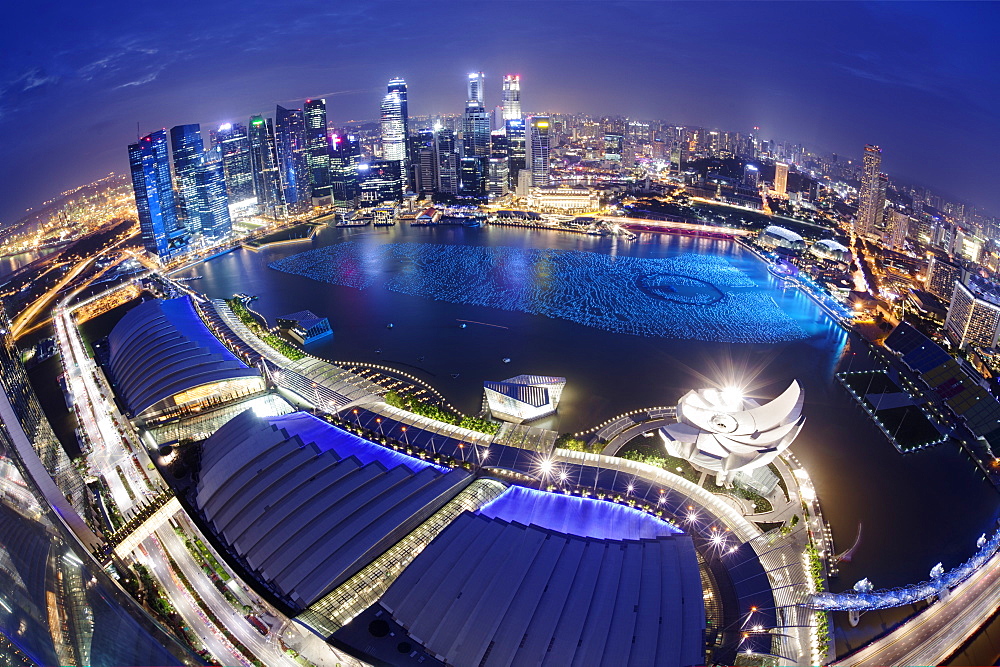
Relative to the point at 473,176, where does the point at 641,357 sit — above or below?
below

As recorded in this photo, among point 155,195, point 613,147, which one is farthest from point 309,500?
point 613,147

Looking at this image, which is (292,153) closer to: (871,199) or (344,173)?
(344,173)

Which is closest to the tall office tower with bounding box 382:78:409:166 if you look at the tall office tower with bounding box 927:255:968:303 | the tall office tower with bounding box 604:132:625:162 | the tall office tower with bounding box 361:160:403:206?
the tall office tower with bounding box 361:160:403:206

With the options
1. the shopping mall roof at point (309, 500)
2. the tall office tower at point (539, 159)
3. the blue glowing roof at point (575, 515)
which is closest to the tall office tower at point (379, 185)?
the tall office tower at point (539, 159)

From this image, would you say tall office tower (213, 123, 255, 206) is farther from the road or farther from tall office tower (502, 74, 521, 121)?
the road

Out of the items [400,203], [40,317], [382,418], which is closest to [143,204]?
[40,317]

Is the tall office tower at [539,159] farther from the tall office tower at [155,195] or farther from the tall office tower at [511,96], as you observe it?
the tall office tower at [155,195]
